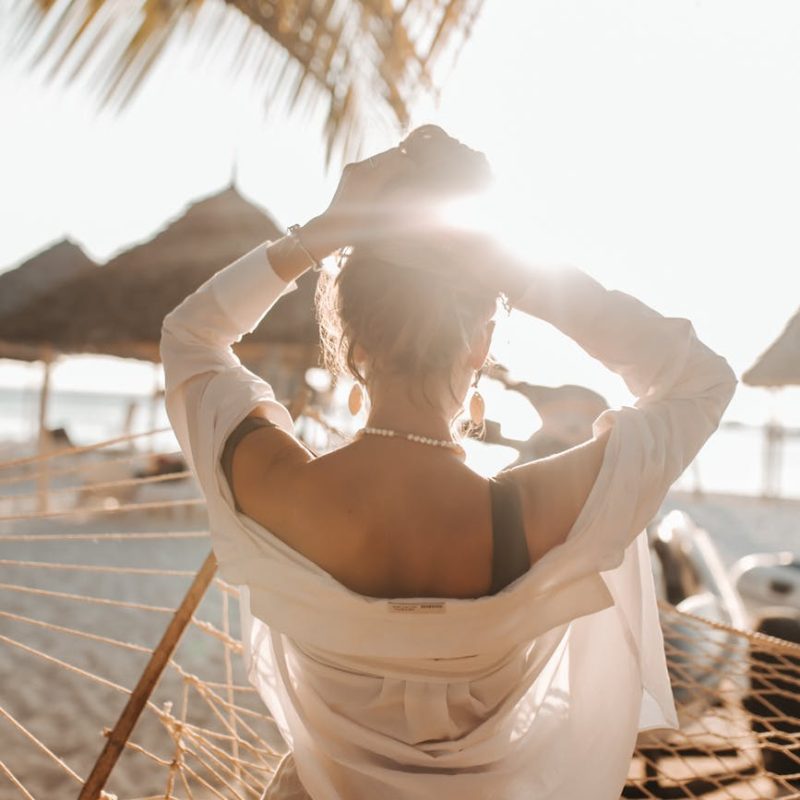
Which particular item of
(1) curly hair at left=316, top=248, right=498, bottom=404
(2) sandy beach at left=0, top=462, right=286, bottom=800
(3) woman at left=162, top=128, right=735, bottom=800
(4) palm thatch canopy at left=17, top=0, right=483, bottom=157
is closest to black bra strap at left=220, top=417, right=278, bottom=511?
(3) woman at left=162, top=128, right=735, bottom=800

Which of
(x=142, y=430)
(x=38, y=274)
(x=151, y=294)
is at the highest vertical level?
(x=151, y=294)

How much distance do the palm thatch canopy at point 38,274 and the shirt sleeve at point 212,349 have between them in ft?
30.3

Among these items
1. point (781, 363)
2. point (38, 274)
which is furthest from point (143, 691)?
point (38, 274)

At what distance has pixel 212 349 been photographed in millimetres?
817

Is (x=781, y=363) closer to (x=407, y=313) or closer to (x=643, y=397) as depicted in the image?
(x=643, y=397)

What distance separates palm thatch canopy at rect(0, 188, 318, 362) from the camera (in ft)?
21.1

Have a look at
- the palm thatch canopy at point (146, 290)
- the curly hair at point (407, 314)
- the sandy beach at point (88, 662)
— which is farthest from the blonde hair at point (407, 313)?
the palm thatch canopy at point (146, 290)

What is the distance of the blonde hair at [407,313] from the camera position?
702mm

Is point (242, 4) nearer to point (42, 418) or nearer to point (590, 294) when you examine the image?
point (590, 294)

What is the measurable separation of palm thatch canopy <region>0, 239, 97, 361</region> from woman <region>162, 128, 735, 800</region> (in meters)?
9.32

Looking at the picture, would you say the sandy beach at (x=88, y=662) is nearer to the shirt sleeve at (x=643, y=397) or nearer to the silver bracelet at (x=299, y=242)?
the silver bracelet at (x=299, y=242)

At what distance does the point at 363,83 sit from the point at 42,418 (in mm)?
7400

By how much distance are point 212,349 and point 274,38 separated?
42.4 inches

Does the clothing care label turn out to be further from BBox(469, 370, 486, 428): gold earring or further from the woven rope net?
the woven rope net
